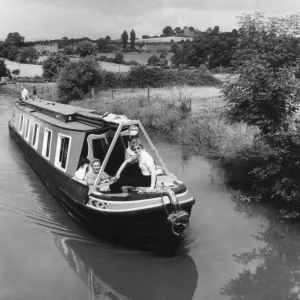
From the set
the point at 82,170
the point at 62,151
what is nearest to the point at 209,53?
the point at 62,151

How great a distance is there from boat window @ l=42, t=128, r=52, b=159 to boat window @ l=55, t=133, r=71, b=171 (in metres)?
1.01

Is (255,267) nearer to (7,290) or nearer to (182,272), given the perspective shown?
(182,272)

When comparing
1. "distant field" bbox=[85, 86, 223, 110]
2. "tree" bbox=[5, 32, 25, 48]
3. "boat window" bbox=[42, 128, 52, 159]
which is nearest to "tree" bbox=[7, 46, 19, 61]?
"tree" bbox=[5, 32, 25, 48]

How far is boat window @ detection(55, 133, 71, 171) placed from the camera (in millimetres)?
9203

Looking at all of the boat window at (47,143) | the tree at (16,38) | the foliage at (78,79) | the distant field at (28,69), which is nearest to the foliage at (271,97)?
the boat window at (47,143)

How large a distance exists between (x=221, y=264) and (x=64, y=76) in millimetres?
25409

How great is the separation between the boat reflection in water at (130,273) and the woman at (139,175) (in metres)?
1.28

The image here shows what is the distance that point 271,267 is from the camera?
7199mm

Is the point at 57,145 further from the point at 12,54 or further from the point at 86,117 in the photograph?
the point at 12,54

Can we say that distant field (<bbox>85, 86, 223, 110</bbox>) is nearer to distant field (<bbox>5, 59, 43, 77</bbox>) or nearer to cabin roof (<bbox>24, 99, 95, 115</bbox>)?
cabin roof (<bbox>24, 99, 95, 115</bbox>)

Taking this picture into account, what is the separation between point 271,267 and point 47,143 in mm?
6986

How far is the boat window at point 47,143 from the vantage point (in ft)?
35.6

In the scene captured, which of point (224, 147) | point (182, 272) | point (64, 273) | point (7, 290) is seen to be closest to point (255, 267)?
point (182, 272)

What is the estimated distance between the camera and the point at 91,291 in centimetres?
629
